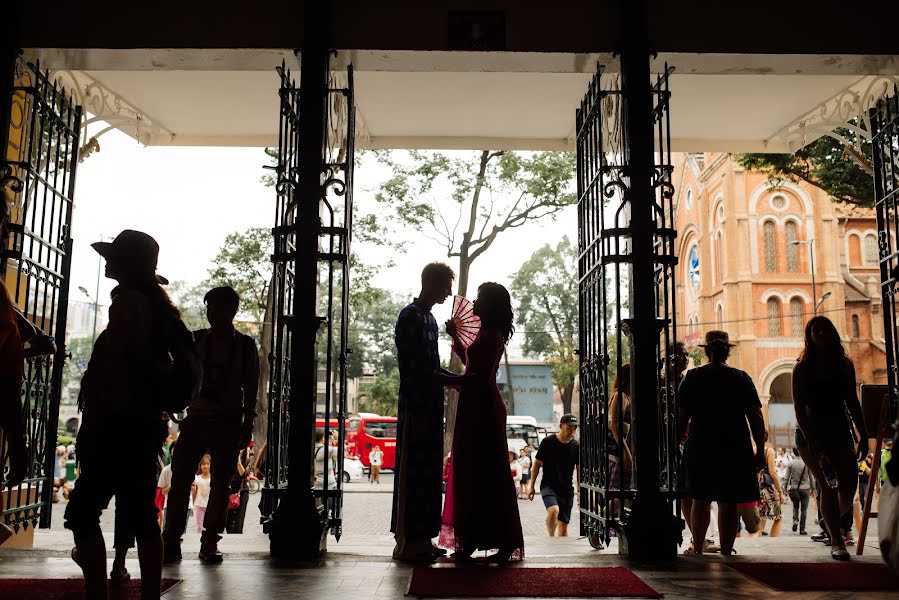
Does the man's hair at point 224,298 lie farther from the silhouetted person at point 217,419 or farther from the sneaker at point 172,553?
the sneaker at point 172,553

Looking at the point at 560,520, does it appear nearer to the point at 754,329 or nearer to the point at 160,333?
the point at 160,333

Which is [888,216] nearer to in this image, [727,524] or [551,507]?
[727,524]

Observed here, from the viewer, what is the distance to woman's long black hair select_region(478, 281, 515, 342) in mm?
5008

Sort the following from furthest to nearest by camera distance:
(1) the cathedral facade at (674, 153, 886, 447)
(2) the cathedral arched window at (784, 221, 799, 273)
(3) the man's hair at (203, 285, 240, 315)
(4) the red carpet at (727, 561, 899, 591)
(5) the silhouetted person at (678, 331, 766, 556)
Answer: (2) the cathedral arched window at (784, 221, 799, 273) → (1) the cathedral facade at (674, 153, 886, 447) → (5) the silhouetted person at (678, 331, 766, 556) → (3) the man's hair at (203, 285, 240, 315) → (4) the red carpet at (727, 561, 899, 591)

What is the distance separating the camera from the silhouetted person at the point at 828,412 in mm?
5254

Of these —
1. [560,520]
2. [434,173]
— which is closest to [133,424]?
[560,520]

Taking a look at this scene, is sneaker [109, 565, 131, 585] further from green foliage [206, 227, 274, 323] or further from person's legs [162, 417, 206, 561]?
green foliage [206, 227, 274, 323]

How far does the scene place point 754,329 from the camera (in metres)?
38.3

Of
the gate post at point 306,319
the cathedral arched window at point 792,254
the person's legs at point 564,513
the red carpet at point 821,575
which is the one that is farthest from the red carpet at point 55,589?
the cathedral arched window at point 792,254

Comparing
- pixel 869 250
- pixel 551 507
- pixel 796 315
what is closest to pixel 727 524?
pixel 551 507

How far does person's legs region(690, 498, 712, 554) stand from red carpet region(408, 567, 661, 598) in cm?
136

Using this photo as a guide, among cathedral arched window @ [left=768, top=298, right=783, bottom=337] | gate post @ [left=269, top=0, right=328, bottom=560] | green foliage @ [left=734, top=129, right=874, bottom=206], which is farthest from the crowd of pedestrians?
cathedral arched window @ [left=768, top=298, right=783, bottom=337]

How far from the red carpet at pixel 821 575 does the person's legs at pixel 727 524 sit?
2.61 ft

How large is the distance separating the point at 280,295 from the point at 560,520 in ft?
15.0
